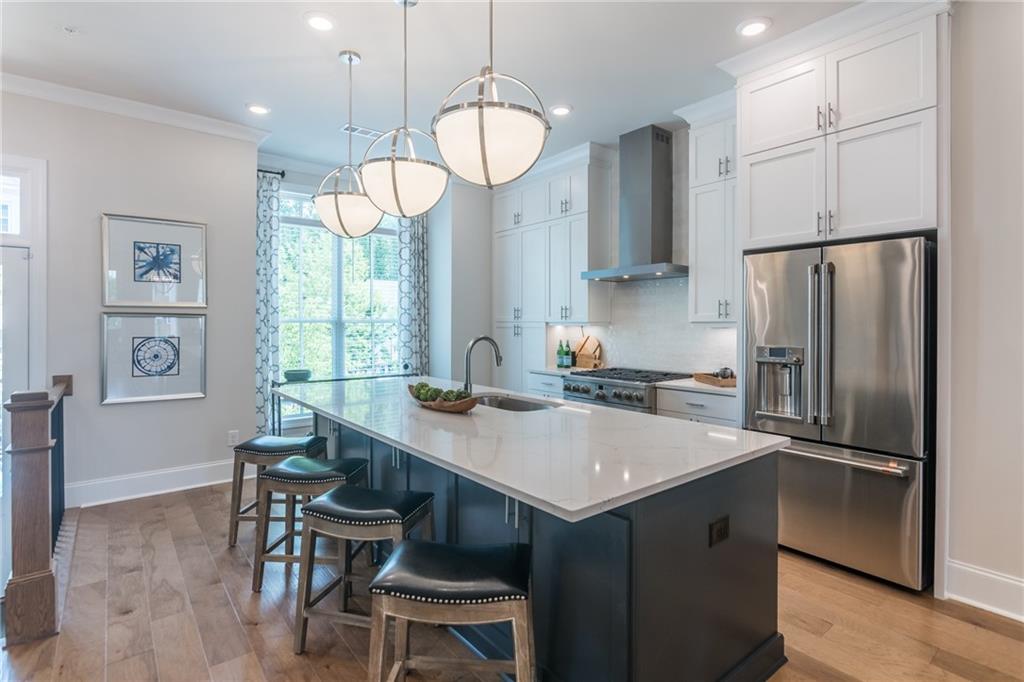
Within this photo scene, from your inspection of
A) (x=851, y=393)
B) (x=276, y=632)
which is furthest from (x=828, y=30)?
(x=276, y=632)

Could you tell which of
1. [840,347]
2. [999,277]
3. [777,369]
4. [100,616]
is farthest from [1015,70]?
[100,616]

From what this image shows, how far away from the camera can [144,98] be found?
3838 mm

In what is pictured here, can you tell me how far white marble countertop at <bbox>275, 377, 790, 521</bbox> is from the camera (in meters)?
1.41

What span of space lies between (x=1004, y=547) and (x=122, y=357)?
5448 mm

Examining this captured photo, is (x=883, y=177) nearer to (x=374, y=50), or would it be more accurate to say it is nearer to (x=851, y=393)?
(x=851, y=393)

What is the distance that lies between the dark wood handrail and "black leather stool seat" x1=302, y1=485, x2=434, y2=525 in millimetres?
1291

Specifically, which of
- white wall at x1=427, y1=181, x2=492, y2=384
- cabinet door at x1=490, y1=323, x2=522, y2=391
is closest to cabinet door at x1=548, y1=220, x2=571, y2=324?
cabinet door at x1=490, y1=323, x2=522, y2=391

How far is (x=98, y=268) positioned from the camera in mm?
3861

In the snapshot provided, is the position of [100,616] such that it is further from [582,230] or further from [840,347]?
[582,230]

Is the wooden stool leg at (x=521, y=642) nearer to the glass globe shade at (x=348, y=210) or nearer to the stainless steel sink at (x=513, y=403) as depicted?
the stainless steel sink at (x=513, y=403)

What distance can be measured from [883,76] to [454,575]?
121 inches

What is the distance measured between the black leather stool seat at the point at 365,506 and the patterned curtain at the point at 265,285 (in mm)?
3342

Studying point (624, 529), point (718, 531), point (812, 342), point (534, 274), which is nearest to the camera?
point (624, 529)

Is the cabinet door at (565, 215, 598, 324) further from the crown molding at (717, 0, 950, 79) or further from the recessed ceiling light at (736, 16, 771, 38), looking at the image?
the recessed ceiling light at (736, 16, 771, 38)
